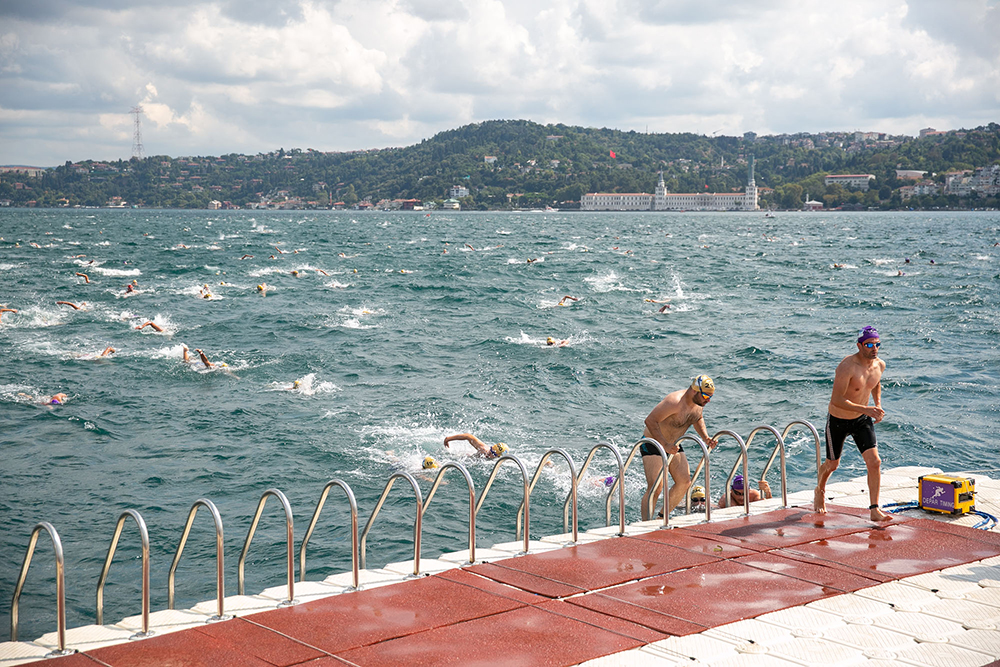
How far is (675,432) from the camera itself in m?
8.87

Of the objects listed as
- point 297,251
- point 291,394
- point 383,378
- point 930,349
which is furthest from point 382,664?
point 297,251

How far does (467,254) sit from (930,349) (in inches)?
1961

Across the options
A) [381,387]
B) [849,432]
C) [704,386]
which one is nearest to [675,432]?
[704,386]

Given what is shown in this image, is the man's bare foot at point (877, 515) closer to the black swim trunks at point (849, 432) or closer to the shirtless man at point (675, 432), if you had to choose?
the black swim trunks at point (849, 432)

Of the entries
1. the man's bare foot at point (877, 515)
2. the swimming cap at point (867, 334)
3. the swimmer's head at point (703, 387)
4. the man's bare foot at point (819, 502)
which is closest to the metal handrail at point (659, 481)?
the swimmer's head at point (703, 387)

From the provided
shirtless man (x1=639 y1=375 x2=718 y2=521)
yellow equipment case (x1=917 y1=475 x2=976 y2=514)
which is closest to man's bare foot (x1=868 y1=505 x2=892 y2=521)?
yellow equipment case (x1=917 y1=475 x2=976 y2=514)

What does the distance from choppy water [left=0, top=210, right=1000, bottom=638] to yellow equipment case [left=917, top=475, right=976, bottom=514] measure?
17.2 ft

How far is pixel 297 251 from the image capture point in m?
71.0

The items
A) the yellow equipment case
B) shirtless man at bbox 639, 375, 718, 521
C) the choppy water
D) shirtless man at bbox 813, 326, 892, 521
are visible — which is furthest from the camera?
the choppy water

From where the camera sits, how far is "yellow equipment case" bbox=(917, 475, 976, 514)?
8320 millimetres

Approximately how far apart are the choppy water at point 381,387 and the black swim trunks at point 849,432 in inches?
198

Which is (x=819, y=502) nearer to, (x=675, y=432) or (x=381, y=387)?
(x=675, y=432)

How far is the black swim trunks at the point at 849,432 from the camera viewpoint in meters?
8.22

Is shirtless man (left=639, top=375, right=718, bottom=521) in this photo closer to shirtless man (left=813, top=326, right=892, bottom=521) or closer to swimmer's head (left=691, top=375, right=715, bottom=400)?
swimmer's head (left=691, top=375, right=715, bottom=400)
